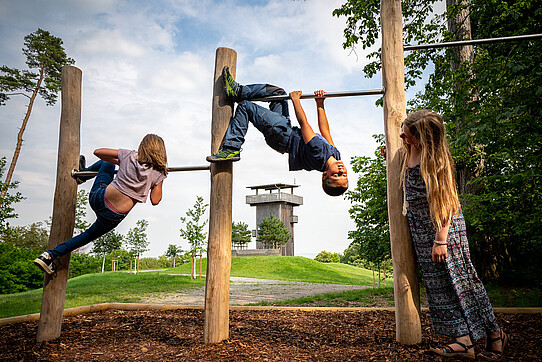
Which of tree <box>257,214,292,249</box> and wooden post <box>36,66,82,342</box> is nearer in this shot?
wooden post <box>36,66,82,342</box>

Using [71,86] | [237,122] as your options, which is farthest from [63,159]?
[237,122]

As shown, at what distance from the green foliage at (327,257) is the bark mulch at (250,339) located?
97.7ft

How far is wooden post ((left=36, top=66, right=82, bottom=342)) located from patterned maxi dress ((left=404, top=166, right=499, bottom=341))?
141 inches

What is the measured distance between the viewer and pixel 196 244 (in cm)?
1741

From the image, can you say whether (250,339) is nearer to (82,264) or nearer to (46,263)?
(46,263)

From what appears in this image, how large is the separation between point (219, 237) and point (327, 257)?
3199 cm

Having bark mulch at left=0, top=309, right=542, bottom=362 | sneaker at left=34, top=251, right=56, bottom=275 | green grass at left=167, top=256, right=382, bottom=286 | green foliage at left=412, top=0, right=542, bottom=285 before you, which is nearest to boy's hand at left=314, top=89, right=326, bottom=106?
bark mulch at left=0, top=309, right=542, bottom=362

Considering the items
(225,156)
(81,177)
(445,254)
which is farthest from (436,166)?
(81,177)

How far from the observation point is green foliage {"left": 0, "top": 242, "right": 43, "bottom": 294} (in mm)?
12258

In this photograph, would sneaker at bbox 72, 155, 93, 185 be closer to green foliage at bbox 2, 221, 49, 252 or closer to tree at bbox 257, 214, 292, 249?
green foliage at bbox 2, 221, 49, 252

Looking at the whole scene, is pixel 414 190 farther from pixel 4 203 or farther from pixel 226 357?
pixel 4 203

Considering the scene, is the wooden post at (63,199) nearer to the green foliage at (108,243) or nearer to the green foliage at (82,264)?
the green foliage at (82,264)

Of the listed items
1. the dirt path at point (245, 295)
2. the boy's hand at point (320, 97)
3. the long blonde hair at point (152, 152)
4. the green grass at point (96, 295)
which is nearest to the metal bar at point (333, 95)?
the boy's hand at point (320, 97)

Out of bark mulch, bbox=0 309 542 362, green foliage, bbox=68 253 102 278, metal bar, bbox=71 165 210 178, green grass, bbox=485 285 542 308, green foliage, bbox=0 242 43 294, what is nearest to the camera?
bark mulch, bbox=0 309 542 362
